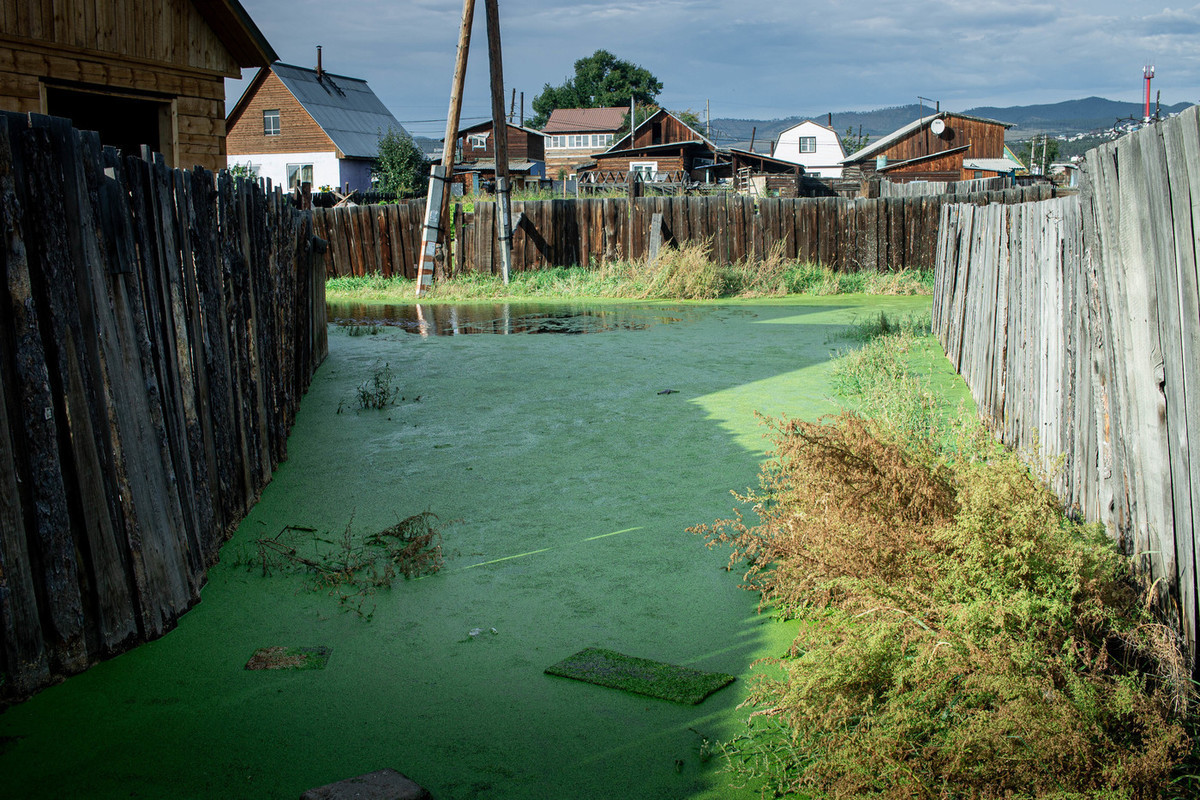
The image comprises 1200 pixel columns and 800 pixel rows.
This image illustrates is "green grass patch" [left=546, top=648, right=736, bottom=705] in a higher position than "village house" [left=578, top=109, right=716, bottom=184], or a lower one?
lower

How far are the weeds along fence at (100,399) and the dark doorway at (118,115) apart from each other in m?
5.85

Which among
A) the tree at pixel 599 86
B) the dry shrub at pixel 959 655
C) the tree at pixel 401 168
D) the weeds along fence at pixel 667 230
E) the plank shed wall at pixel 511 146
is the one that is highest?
the tree at pixel 599 86

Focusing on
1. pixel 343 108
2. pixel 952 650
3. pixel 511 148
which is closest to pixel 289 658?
pixel 952 650

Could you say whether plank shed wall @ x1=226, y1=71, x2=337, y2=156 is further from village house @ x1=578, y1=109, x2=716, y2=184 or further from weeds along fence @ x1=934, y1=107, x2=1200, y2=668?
weeds along fence @ x1=934, y1=107, x2=1200, y2=668

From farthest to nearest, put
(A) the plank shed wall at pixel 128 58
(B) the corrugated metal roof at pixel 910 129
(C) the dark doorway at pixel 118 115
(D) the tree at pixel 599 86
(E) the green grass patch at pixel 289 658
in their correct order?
(D) the tree at pixel 599 86 < (B) the corrugated metal roof at pixel 910 129 < (C) the dark doorway at pixel 118 115 < (A) the plank shed wall at pixel 128 58 < (E) the green grass patch at pixel 289 658

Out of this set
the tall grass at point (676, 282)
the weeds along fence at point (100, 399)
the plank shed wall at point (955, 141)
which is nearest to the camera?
the weeds along fence at point (100, 399)

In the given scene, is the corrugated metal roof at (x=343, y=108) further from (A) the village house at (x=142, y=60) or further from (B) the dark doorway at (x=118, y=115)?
(A) the village house at (x=142, y=60)

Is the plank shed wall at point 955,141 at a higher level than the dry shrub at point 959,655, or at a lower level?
higher

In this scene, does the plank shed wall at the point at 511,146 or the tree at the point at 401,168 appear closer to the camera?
the tree at the point at 401,168

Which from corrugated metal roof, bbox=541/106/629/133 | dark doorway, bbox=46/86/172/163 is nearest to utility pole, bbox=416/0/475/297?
dark doorway, bbox=46/86/172/163

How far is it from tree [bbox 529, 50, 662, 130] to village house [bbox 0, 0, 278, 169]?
323ft

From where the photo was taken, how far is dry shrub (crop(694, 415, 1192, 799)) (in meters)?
2.13

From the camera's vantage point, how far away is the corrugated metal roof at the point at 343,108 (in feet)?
147

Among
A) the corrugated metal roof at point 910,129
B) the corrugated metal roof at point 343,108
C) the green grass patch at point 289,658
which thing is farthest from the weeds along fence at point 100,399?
the corrugated metal roof at point 910,129
